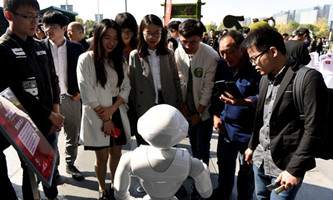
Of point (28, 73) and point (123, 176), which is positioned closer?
point (123, 176)

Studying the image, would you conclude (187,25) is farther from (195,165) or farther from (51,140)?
(51,140)

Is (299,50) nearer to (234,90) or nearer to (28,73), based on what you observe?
(234,90)

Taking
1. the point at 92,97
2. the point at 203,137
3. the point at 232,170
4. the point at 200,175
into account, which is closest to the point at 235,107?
the point at 203,137

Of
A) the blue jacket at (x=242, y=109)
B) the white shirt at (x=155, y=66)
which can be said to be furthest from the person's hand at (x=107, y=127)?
the blue jacket at (x=242, y=109)

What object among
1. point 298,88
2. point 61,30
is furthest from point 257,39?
point 61,30

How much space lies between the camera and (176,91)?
2336 mm

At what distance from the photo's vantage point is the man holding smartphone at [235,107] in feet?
6.39

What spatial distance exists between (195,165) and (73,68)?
206 centimetres

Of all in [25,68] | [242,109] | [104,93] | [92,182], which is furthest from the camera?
[92,182]

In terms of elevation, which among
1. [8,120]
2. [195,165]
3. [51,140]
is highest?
[8,120]

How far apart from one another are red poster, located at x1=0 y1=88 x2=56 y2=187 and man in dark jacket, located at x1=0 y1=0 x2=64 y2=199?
0.50 meters

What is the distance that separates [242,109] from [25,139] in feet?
5.36

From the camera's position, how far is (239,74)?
200cm

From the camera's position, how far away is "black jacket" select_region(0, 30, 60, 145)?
1694mm
